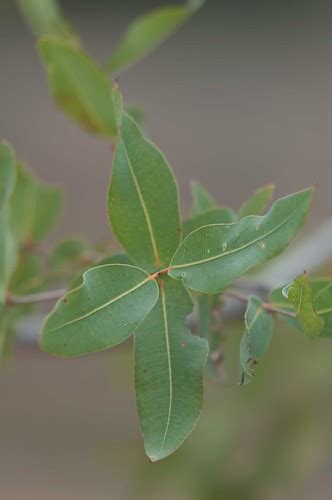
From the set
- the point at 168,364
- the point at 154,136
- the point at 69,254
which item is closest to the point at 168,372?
the point at 168,364

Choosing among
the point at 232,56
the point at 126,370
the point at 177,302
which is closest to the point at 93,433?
the point at 126,370

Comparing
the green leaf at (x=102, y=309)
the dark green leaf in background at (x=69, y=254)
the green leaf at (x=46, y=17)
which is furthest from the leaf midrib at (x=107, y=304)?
the green leaf at (x=46, y=17)

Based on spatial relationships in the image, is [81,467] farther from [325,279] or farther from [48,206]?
[325,279]

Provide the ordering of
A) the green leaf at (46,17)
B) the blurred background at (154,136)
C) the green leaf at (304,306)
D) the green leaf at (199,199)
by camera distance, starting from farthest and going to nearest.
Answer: the blurred background at (154,136) → the green leaf at (46,17) → the green leaf at (199,199) → the green leaf at (304,306)

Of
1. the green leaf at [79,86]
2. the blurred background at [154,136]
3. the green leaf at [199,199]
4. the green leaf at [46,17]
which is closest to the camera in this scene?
the green leaf at [199,199]

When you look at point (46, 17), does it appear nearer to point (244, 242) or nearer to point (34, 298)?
point (34, 298)

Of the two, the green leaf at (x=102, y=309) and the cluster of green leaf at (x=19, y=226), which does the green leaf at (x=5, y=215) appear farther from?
the green leaf at (x=102, y=309)

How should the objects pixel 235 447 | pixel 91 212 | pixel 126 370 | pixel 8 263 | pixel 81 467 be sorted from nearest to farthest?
pixel 8 263
pixel 235 447
pixel 126 370
pixel 81 467
pixel 91 212
